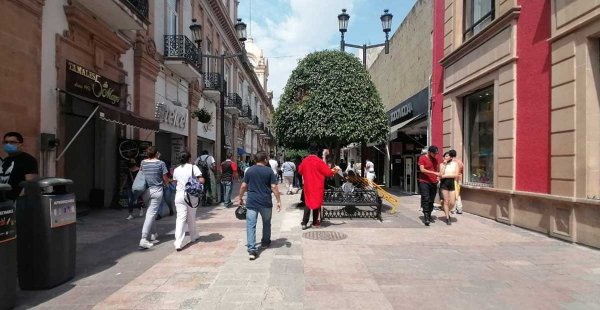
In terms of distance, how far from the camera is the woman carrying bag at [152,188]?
6.32m

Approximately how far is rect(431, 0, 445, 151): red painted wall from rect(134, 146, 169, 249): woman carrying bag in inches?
347

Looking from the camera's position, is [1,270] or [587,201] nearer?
[1,270]

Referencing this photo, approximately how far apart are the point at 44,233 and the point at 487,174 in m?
9.42

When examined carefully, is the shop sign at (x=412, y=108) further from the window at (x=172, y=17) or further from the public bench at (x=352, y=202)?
the window at (x=172, y=17)

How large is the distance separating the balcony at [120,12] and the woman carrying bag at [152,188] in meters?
5.53

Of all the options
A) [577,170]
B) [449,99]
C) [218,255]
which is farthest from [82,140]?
[577,170]

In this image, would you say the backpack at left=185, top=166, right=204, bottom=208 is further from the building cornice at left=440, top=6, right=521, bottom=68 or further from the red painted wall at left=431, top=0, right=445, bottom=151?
the red painted wall at left=431, top=0, right=445, bottom=151

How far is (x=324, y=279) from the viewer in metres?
4.64

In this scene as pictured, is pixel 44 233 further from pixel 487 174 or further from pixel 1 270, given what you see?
pixel 487 174

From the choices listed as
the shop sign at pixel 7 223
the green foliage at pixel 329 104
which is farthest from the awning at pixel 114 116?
the shop sign at pixel 7 223

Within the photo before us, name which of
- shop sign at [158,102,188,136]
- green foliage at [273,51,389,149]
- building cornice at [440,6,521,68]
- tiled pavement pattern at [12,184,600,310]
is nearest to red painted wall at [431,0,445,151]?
building cornice at [440,6,521,68]

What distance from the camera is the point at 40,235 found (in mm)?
4234

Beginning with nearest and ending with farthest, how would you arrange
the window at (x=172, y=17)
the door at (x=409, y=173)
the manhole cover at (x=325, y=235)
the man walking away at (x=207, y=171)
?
the manhole cover at (x=325, y=235), the man walking away at (x=207, y=171), the window at (x=172, y=17), the door at (x=409, y=173)

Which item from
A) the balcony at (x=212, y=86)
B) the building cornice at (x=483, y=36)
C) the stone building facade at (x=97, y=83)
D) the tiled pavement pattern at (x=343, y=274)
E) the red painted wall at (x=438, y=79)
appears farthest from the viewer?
the balcony at (x=212, y=86)
